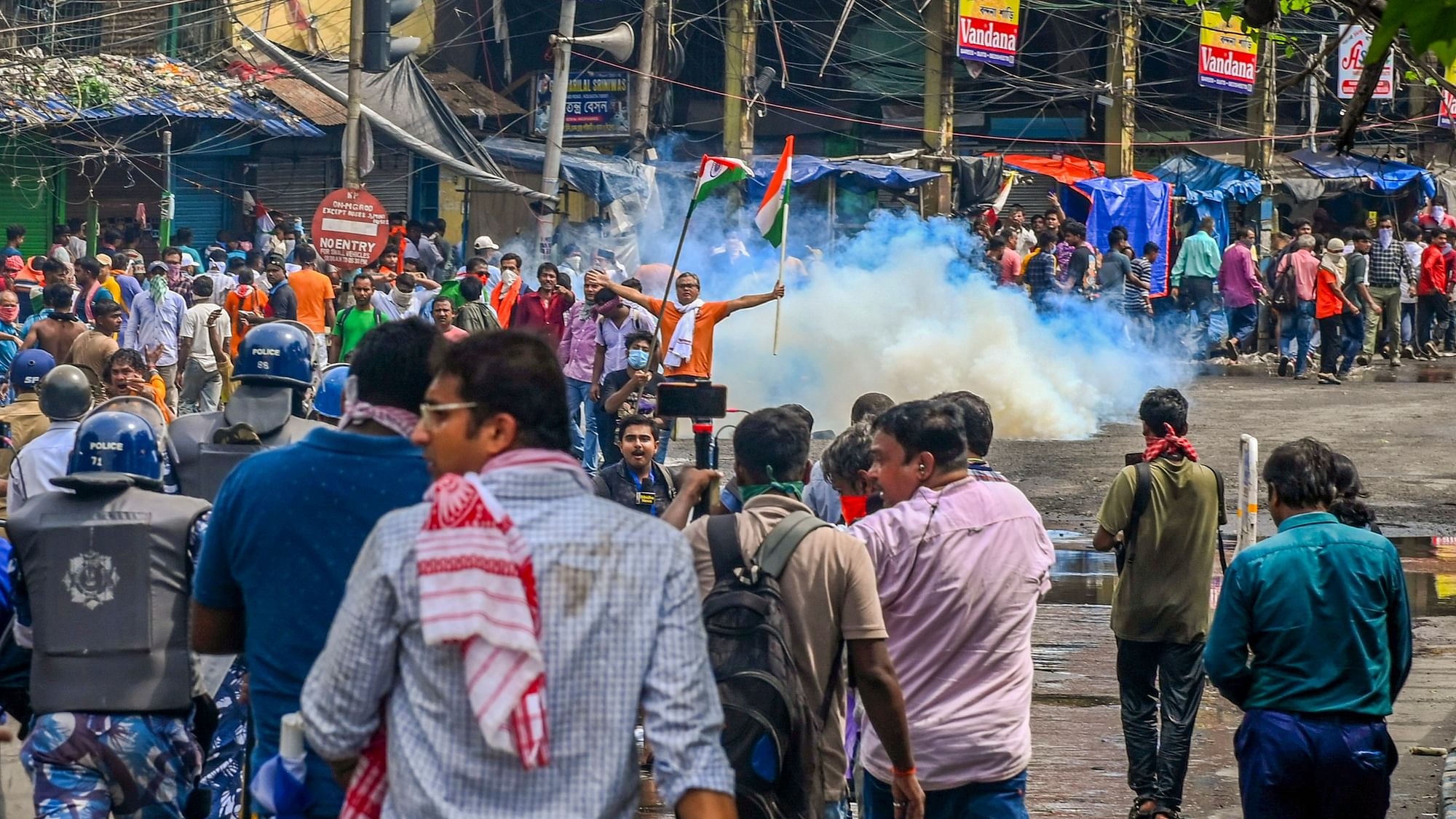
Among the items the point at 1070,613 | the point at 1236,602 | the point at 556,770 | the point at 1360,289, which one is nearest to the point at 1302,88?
the point at 1360,289

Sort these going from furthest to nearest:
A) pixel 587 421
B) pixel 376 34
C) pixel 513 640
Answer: pixel 376 34, pixel 587 421, pixel 513 640

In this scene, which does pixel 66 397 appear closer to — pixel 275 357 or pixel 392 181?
pixel 275 357

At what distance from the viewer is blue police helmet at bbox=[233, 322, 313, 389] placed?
→ 5602mm

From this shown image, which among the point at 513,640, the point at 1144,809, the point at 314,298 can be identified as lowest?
the point at 1144,809

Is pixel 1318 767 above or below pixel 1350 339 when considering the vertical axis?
below

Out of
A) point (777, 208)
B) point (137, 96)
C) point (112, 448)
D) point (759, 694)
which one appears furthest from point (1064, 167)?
point (759, 694)

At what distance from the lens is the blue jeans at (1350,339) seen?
2103cm

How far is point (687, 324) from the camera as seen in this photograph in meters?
12.6

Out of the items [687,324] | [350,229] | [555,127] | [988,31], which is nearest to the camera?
[687,324]

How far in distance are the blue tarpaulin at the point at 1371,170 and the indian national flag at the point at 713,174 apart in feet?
66.1

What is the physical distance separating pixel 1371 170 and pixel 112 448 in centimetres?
2684

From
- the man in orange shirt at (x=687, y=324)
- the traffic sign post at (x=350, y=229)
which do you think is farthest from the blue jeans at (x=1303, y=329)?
the traffic sign post at (x=350, y=229)

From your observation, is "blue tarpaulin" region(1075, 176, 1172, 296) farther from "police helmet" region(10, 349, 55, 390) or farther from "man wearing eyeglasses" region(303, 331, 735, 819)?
"man wearing eyeglasses" region(303, 331, 735, 819)

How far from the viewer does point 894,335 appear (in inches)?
674
